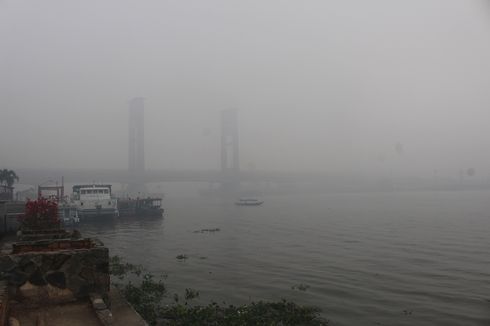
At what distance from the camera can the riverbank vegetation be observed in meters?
14.0

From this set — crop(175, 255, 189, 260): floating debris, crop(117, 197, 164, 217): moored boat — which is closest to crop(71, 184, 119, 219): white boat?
crop(117, 197, 164, 217): moored boat

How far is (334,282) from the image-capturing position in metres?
22.4

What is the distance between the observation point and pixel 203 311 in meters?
14.9

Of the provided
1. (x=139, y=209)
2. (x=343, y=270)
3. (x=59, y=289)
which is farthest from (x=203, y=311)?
(x=139, y=209)

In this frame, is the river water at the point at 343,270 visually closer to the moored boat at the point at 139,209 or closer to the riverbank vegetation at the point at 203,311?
the riverbank vegetation at the point at 203,311

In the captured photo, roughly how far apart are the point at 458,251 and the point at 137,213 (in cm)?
5611

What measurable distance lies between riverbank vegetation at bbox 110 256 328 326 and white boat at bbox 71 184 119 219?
4391 cm

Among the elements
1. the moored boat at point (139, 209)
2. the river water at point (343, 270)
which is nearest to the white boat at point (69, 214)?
the river water at point (343, 270)

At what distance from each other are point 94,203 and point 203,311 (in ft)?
168

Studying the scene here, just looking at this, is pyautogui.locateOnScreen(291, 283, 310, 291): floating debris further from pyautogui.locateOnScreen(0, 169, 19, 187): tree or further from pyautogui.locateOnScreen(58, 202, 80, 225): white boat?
pyautogui.locateOnScreen(0, 169, 19, 187): tree

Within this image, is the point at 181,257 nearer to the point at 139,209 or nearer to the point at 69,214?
the point at 69,214

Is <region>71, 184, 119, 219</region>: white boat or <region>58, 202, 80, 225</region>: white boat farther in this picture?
<region>71, 184, 119, 219</region>: white boat

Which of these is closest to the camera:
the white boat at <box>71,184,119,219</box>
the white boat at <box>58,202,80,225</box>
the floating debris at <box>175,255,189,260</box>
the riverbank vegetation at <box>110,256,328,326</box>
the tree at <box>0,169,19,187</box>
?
the riverbank vegetation at <box>110,256,328,326</box>

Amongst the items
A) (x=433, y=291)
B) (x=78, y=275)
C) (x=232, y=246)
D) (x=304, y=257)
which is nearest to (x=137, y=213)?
(x=232, y=246)
